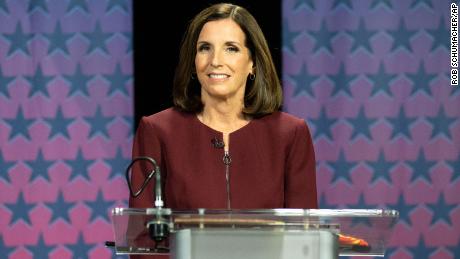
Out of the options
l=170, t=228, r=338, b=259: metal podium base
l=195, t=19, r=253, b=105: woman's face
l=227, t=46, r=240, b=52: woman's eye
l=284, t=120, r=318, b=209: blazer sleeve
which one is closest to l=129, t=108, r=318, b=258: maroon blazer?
l=284, t=120, r=318, b=209: blazer sleeve

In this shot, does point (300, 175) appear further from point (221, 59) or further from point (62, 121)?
point (62, 121)

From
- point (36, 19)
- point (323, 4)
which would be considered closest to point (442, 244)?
point (323, 4)

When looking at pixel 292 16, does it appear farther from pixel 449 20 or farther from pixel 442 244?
pixel 442 244

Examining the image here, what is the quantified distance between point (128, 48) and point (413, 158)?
1318 millimetres

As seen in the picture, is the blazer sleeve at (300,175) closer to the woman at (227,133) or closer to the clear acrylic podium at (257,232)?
the woman at (227,133)

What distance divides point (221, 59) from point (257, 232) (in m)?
1.20

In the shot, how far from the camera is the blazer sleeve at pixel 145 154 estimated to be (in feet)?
9.99

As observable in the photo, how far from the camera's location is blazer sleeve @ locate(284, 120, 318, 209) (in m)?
3.16

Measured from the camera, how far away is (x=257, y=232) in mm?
2045

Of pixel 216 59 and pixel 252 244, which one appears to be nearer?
pixel 252 244

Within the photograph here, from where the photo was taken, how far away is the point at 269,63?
3.26 m

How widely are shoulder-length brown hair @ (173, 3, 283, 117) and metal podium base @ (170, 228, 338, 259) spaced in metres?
1.23

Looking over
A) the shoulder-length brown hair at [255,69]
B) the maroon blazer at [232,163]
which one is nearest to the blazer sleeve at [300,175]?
the maroon blazer at [232,163]

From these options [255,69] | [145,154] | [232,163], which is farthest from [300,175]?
[145,154]
